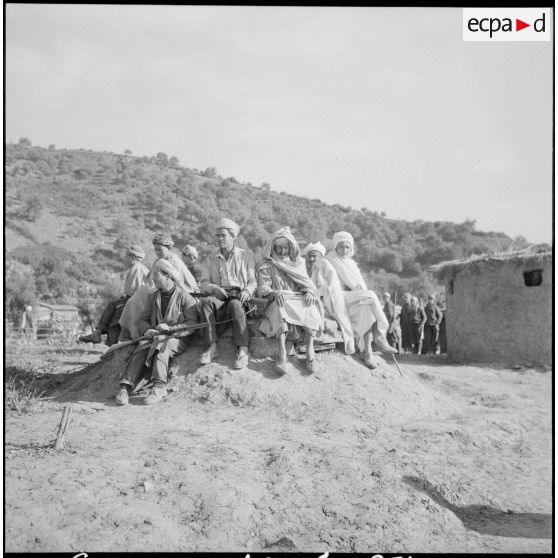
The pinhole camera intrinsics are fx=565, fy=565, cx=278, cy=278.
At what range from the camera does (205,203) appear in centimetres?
3966

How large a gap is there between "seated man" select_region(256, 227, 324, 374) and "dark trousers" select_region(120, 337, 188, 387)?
109 cm

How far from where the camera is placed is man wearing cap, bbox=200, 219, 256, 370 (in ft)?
21.6

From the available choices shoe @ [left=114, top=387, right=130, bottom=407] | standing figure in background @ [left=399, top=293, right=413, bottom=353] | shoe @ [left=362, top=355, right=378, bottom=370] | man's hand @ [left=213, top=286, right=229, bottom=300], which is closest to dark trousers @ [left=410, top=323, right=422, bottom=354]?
standing figure in background @ [left=399, top=293, right=413, bottom=353]

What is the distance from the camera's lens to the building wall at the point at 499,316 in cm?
1160

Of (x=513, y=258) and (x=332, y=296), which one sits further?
(x=513, y=258)

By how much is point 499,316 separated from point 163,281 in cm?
820

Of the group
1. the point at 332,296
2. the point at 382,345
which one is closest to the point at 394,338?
the point at 382,345

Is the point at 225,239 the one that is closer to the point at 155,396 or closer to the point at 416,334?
the point at 155,396

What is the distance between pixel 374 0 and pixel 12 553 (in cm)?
467

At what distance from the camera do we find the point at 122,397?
602cm

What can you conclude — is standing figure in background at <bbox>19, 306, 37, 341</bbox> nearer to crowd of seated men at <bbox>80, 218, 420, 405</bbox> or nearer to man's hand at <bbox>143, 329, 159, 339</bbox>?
crowd of seated men at <bbox>80, 218, 420, 405</bbox>

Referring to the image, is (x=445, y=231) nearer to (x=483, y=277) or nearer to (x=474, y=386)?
(x=483, y=277)

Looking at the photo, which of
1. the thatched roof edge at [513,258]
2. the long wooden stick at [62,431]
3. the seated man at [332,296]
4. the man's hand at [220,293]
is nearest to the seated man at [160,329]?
the man's hand at [220,293]

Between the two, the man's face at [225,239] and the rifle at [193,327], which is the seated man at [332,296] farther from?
the man's face at [225,239]
